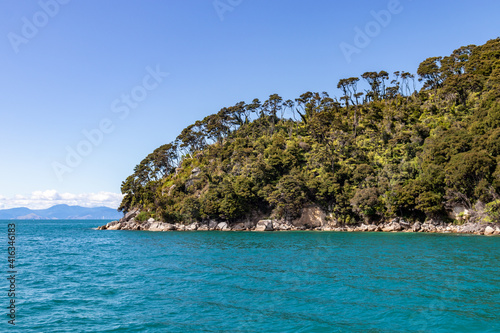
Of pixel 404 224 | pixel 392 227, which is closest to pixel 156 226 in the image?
pixel 392 227

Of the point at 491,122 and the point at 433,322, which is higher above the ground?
the point at 491,122

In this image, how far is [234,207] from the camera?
78.4m

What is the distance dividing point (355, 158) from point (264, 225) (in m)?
26.7

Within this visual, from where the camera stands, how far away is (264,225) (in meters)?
77.1

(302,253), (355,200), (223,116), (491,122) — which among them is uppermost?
Answer: (223,116)

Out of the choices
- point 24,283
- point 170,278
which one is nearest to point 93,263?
point 24,283

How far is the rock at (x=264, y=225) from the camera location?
76.5 meters

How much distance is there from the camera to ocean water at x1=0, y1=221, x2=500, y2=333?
44.5 ft

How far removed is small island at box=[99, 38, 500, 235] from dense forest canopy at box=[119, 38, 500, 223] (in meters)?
0.29

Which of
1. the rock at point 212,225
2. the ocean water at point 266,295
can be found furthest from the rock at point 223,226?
the ocean water at point 266,295

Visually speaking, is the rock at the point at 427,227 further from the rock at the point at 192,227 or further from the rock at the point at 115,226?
the rock at the point at 115,226

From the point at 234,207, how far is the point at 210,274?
54.4 metres

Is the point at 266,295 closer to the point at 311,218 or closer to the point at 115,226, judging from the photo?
the point at 311,218

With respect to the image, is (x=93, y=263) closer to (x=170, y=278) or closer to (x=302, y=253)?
(x=170, y=278)
